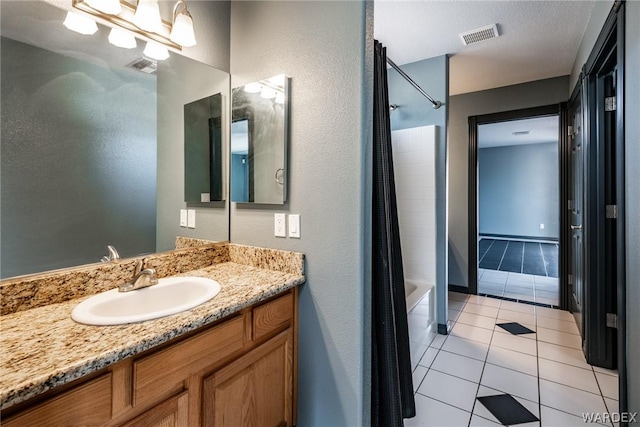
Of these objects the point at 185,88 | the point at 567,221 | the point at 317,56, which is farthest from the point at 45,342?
the point at 567,221

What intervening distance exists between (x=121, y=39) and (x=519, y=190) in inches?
332

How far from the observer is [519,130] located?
5730mm

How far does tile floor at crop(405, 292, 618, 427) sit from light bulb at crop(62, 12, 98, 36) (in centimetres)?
232

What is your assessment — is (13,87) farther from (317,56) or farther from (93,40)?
(317,56)

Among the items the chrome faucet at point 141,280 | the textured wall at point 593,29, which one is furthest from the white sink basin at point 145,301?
the textured wall at point 593,29

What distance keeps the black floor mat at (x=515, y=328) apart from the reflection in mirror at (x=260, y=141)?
253 cm

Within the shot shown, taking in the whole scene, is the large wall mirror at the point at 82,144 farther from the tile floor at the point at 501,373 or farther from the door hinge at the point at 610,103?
the door hinge at the point at 610,103

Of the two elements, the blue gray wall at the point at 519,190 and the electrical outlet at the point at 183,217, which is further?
the blue gray wall at the point at 519,190

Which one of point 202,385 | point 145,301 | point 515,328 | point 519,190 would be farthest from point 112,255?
point 519,190

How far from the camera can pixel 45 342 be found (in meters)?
0.79

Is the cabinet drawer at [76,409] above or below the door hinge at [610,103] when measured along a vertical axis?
below

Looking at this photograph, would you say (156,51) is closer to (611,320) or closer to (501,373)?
(501,373)

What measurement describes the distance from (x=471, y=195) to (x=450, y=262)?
0.89m

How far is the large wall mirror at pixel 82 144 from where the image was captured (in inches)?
40.3
